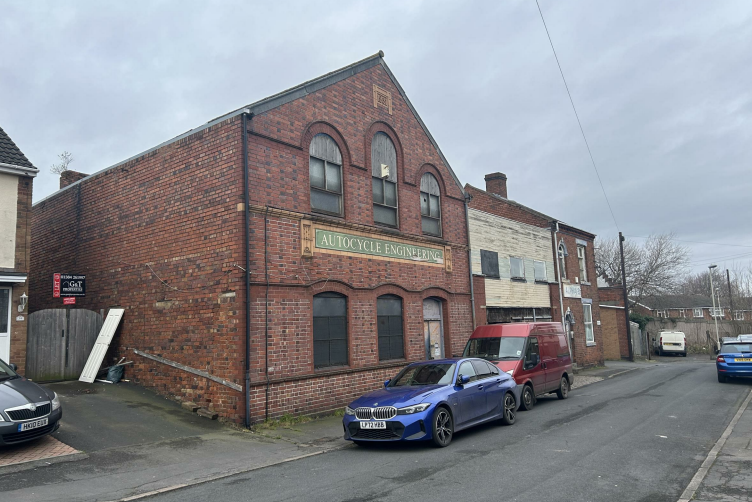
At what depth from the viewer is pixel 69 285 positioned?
1427cm

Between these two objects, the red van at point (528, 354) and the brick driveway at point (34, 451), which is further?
the red van at point (528, 354)

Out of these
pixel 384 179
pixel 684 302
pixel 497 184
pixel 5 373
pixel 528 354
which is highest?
pixel 497 184

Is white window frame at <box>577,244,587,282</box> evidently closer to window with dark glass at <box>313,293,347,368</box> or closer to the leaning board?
window with dark glass at <box>313,293,347,368</box>

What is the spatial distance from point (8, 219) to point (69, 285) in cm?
282

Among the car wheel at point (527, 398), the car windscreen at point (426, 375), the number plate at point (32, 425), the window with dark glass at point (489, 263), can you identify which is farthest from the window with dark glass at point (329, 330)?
the window with dark glass at point (489, 263)

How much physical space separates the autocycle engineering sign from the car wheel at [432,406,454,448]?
1046cm

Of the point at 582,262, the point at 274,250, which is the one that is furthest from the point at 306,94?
the point at 582,262

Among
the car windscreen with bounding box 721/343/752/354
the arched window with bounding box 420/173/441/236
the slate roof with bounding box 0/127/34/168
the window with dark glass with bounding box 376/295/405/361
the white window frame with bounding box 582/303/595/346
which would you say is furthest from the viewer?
the white window frame with bounding box 582/303/595/346

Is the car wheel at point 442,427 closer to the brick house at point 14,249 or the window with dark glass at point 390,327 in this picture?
the window with dark glass at point 390,327

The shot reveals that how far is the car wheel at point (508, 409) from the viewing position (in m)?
10.9

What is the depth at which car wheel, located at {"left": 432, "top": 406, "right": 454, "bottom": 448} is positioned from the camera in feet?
28.6

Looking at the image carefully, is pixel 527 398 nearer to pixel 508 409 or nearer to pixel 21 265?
pixel 508 409

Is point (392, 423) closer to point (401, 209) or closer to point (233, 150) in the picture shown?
point (233, 150)

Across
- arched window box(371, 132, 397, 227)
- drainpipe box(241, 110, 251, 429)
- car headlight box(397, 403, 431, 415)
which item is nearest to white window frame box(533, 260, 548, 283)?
arched window box(371, 132, 397, 227)
